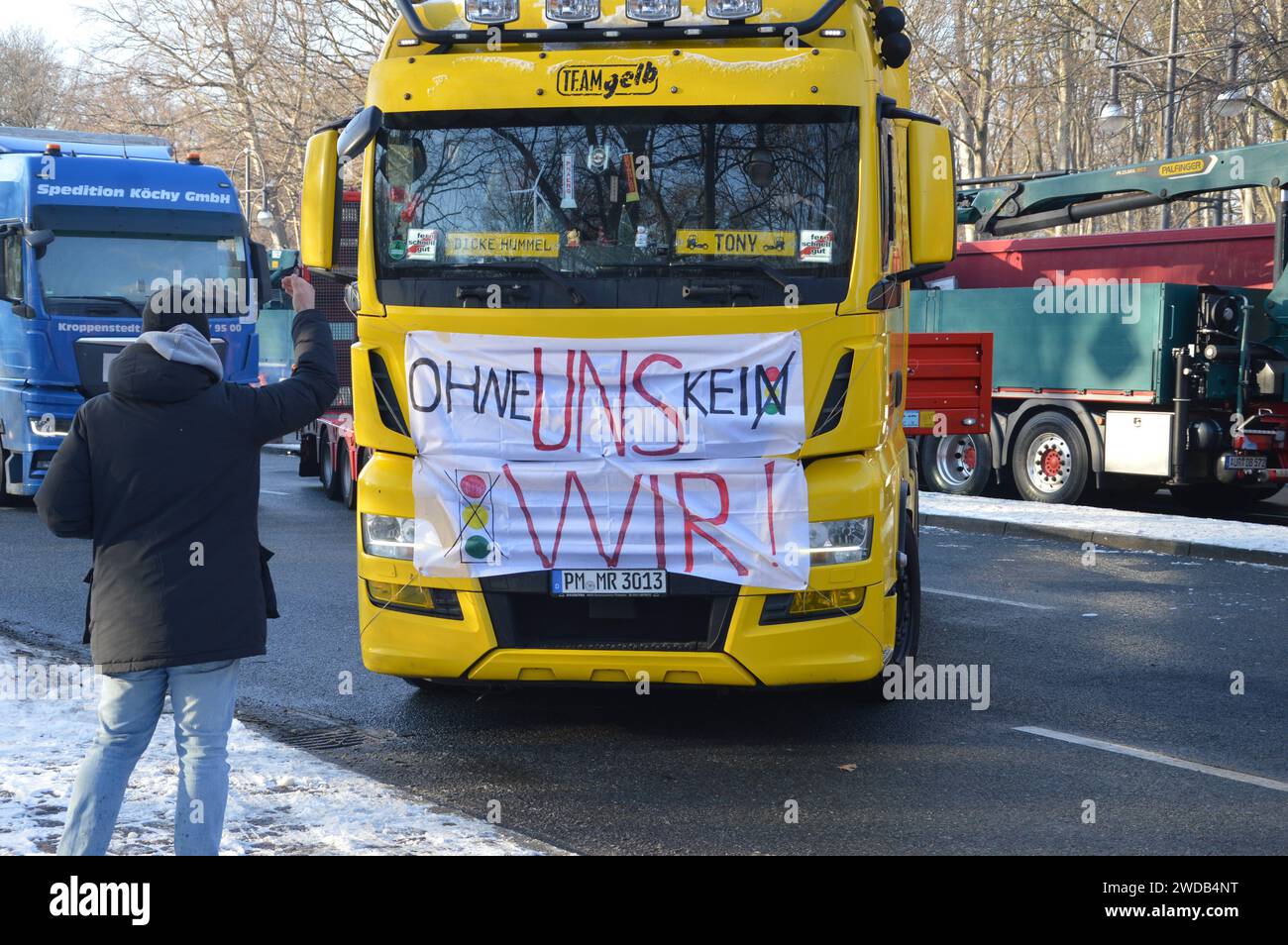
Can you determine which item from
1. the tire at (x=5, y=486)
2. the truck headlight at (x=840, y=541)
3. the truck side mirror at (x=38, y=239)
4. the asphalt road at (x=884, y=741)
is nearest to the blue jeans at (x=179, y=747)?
the asphalt road at (x=884, y=741)

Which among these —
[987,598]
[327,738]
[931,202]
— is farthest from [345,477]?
[931,202]

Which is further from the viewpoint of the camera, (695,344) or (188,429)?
(695,344)

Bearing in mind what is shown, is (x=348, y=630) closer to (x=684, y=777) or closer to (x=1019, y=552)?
(x=684, y=777)

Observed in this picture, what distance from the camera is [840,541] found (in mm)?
6473

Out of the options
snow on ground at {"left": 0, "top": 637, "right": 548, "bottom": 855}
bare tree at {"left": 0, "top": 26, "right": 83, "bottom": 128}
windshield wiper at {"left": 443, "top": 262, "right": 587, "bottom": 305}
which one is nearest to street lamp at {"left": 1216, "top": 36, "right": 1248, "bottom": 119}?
windshield wiper at {"left": 443, "top": 262, "right": 587, "bottom": 305}

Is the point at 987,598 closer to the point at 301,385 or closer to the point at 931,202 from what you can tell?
the point at 931,202

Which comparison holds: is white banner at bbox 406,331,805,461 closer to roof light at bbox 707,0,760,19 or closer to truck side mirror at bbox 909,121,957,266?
truck side mirror at bbox 909,121,957,266

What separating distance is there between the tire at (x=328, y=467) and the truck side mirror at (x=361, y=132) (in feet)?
32.5

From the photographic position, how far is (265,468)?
843 inches

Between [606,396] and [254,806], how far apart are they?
2.08 metres

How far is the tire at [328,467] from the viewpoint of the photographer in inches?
655

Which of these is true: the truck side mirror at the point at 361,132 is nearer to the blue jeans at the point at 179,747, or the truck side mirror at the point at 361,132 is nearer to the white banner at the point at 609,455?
the white banner at the point at 609,455
